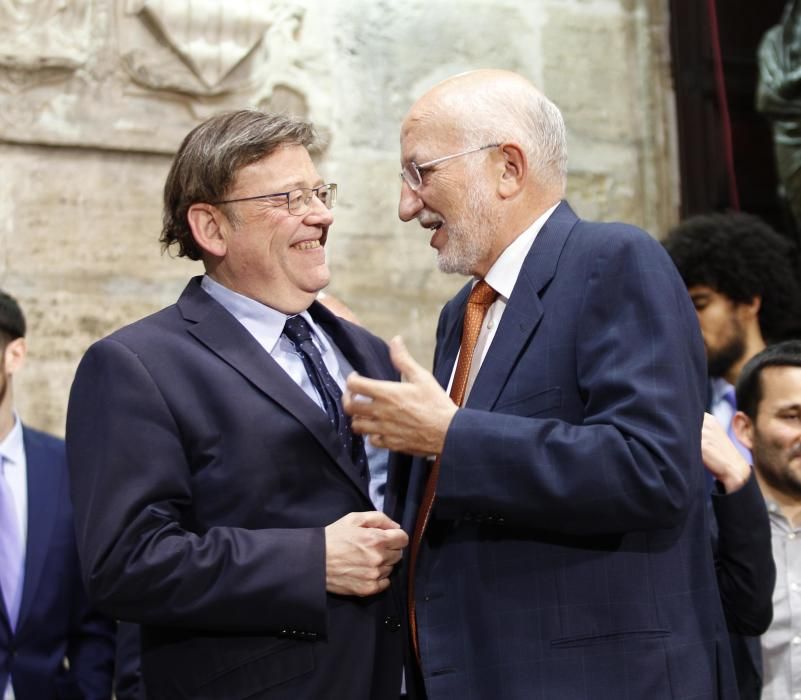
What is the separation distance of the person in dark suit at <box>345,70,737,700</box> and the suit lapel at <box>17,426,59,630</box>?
1396 millimetres

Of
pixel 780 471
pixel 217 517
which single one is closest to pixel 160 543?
pixel 217 517

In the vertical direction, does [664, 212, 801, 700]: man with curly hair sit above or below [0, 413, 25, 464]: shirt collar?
above

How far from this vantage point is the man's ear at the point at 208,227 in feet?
8.92

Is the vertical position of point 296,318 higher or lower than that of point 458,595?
higher

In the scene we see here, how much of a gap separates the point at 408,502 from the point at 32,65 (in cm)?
250

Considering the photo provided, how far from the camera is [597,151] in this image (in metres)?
5.34

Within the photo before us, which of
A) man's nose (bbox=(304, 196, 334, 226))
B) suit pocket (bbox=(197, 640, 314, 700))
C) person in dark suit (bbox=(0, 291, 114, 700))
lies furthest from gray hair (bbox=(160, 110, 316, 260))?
person in dark suit (bbox=(0, 291, 114, 700))

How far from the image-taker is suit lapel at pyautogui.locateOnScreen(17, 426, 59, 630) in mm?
3525

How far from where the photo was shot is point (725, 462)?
271 cm

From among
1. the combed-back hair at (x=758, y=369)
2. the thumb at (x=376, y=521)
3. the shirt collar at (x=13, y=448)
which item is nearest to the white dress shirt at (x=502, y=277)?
the thumb at (x=376, y=521)

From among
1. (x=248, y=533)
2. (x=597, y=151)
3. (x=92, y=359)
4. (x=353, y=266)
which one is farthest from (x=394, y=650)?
(x=597, y=151)

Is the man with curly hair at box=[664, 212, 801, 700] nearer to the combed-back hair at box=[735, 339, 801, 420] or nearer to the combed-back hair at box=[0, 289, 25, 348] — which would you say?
the combed-back hair at box=[735, 339, 801, 420]

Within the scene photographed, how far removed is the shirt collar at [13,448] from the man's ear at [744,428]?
1.97m

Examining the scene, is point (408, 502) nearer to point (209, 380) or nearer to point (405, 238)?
point (209, 380)
